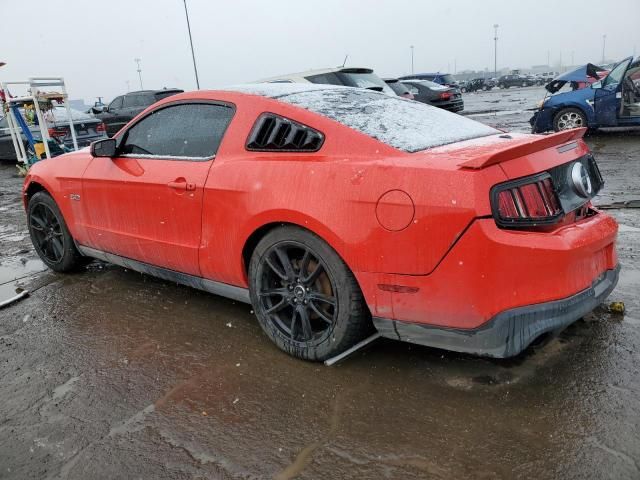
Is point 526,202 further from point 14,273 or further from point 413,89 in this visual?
point 413,89

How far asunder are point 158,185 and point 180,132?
1.29ft

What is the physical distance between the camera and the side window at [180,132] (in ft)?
10.7

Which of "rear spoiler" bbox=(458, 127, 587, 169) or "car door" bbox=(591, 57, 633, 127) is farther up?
"rear spoiler" bbox=(458, 127, 587, 169)

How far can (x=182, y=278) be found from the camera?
355 cm

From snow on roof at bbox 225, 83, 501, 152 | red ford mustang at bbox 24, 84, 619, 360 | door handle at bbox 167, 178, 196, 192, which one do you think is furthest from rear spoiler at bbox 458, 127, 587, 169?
door handle at bbox 167, 178, 196, 192

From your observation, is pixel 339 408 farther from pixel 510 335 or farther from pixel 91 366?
pixel 91 366

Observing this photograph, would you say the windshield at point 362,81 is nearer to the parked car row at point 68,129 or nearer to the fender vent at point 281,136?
the parked car row at point 68,129

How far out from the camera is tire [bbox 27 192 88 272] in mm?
4512

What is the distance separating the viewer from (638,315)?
123 inches

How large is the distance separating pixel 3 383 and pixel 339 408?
1937 millimetres

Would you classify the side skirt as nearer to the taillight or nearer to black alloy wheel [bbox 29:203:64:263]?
black alloy wheel [bbox 29:203:64:263]

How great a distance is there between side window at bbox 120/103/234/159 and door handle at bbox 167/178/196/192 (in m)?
0.18

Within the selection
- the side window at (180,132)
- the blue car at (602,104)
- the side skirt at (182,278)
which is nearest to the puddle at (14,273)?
the side skirt at (182,278)

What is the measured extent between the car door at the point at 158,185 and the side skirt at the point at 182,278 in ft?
0.17
